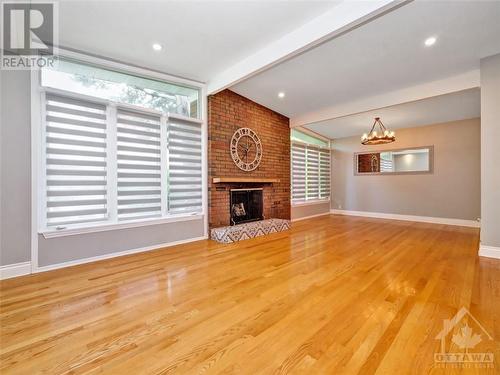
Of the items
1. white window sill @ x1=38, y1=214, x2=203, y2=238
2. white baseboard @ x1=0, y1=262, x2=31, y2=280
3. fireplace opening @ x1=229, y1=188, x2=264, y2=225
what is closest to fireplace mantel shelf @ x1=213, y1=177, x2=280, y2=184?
fireplace opening @ x1=229, y1=188, x2=264, y2=225

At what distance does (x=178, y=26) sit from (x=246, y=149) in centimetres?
274

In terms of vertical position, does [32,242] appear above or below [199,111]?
below

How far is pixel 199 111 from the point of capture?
4.43 meters

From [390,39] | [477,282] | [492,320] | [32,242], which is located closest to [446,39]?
[390,39]

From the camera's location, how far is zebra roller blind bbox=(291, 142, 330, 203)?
265 inches

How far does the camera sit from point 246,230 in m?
4.49

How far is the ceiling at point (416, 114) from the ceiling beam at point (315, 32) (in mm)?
2784

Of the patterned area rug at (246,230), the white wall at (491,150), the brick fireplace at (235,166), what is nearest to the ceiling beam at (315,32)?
the brick fireplace at (235,166)

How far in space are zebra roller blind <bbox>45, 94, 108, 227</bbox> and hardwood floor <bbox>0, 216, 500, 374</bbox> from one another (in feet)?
2.55

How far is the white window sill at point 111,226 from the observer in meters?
2.89

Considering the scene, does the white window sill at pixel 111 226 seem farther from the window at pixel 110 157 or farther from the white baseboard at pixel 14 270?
the white baseboard at pixel 14 270

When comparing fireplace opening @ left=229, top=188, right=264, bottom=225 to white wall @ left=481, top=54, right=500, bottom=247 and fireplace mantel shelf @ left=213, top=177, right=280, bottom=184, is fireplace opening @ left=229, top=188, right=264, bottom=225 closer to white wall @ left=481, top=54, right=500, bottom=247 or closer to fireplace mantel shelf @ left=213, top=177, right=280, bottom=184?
fireplace mantel shelf @ left=213, top=177, right=280, bottom=184

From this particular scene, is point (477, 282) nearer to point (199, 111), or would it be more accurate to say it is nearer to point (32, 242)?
point (199, 111)

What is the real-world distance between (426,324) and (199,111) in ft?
14.5
